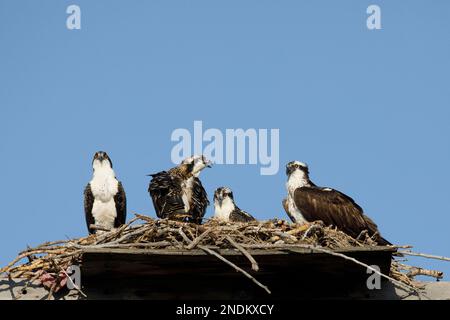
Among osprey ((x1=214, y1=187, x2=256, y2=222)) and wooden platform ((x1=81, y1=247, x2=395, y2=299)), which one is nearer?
wooden platform ((x1=81, y1=247, x2=395, y2=299))

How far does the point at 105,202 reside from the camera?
12.2 meters

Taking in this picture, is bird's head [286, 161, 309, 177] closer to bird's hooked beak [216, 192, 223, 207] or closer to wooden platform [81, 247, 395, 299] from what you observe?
bird's hooked beak [216, 192, 223, 207]

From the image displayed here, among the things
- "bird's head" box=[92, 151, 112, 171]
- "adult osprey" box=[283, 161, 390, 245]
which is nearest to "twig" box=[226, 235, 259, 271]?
"adult osprey" box=[283, 161, 390, 245]

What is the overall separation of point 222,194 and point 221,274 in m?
5.43

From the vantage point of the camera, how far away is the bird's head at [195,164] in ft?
37.7

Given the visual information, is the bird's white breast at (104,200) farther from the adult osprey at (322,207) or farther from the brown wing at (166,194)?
the adult osprey at (322,207)

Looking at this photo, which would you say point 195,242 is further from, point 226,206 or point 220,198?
point 220,198

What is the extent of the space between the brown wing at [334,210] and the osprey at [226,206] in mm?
1522

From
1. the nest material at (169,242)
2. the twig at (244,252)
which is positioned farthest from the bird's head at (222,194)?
the twig at (244,252)

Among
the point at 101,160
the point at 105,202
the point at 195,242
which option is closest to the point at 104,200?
the point at 105,202

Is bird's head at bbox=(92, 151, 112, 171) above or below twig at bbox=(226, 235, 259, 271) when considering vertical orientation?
above

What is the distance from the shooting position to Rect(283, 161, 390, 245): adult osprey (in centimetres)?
999

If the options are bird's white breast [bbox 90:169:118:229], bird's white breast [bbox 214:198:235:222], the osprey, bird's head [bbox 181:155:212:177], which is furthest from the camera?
bird's white breast [bbox 214:198:235:222]

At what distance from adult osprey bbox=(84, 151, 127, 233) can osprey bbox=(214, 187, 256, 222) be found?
1.33 meters
